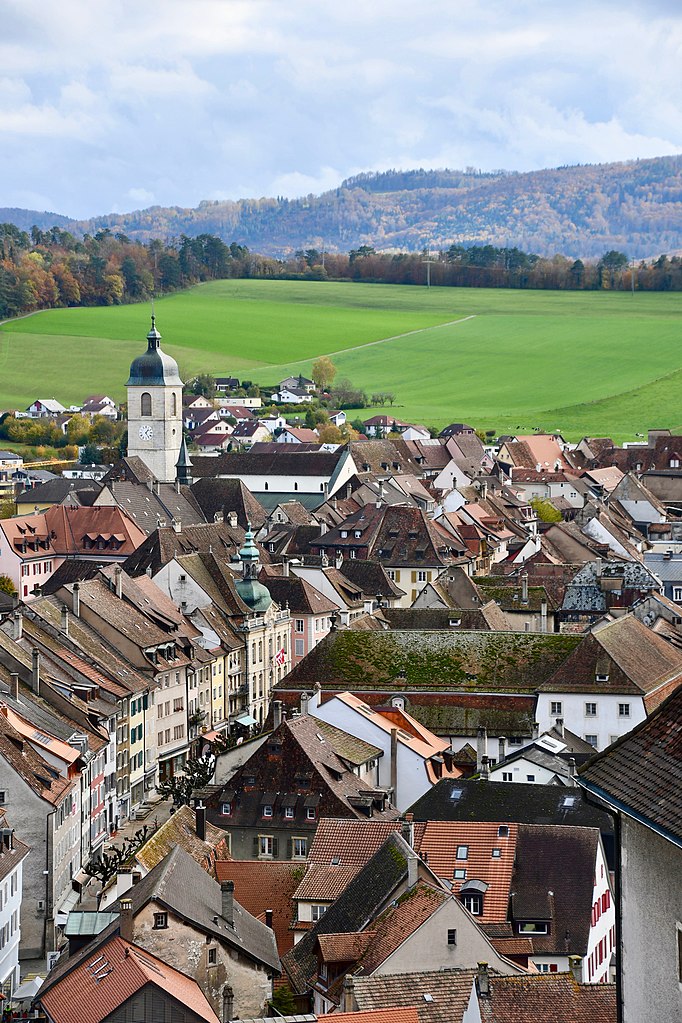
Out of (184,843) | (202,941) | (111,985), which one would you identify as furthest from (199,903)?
(184,843)

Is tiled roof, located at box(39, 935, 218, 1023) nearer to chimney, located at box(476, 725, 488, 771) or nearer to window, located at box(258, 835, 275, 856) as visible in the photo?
window, located at box(258, 835, 275, 856)

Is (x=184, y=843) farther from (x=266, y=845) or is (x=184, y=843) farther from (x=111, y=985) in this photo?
(x=111, y=985)

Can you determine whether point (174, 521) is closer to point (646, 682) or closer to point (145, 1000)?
point (646, 682)

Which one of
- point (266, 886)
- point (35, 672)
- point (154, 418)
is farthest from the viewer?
point (154, 418)

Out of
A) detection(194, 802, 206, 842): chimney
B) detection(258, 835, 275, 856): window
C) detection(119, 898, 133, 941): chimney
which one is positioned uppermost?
detection(119, 898, 133, 941): chimney

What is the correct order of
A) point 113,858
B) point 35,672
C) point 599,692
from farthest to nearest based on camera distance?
point 599,692, point 35,672, point 113,858

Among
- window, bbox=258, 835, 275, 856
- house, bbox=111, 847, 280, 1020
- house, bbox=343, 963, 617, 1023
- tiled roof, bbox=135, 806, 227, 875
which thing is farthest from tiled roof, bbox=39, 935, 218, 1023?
window, bbox=258, 835, 275, 856

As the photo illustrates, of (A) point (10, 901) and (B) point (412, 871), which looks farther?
(A) point (10, 901)
